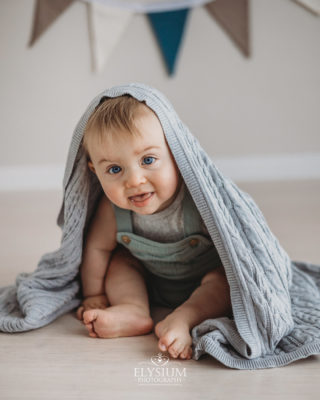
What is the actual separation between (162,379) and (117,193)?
1.21 ft

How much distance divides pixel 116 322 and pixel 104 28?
7.01 feet

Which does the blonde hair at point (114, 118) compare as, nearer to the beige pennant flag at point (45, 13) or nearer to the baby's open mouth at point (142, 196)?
the baby's open mouth at point (142, 196)

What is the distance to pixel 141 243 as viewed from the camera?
112 centimetres

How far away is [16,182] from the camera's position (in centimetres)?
286

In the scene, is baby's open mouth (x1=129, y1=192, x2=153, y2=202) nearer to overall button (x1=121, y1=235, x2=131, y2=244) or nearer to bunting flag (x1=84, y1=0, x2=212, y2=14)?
overall button (x1=121, y1=235, x2=131, y2=244)

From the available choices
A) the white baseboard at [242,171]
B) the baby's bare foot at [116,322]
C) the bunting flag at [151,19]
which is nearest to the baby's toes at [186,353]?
the baby's bare foot at [116,322]

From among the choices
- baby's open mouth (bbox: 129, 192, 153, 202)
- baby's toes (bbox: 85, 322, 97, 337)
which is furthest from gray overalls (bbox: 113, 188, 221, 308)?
baby's toes (bbox: 85, 322, 97, 337)

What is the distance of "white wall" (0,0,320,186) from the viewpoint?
8.94ft

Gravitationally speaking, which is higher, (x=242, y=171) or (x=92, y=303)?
(x=242, y=171)

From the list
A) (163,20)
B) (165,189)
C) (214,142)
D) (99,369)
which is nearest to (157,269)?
(165,189)

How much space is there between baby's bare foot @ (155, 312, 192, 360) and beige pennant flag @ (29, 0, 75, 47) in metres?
2.26

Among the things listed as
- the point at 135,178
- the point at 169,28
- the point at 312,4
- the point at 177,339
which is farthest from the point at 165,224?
the point at 312,4

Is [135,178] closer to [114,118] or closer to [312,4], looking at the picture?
[114,118]

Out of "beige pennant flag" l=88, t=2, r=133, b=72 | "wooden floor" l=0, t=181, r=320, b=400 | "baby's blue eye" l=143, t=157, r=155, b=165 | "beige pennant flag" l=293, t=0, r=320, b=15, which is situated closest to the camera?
"wooden floor" l=0, t=181, r=320, b=400
